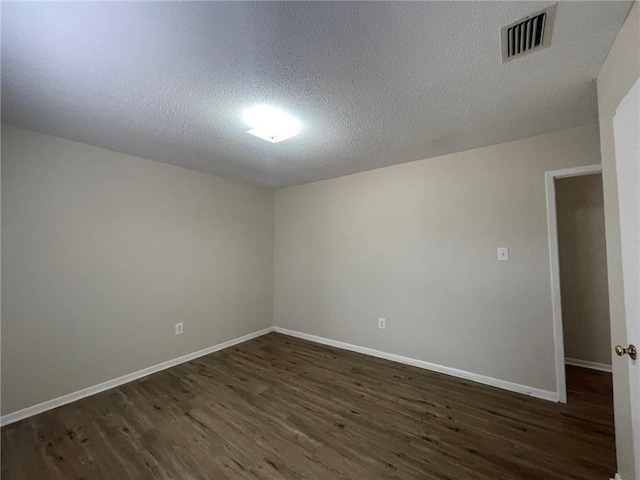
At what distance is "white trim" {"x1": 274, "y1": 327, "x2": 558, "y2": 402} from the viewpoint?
232 cm

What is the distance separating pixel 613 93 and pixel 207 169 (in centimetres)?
347

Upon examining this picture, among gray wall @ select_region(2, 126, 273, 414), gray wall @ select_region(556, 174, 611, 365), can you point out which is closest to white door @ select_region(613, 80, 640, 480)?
gray wall @ select_region(556, 174, 611, 365)

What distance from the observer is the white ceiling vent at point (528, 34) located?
113cm

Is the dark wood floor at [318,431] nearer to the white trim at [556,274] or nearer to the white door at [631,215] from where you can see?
the white trim at [556,274]

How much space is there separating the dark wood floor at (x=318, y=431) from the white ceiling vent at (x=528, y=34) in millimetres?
2345

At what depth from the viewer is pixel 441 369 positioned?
2809 mm

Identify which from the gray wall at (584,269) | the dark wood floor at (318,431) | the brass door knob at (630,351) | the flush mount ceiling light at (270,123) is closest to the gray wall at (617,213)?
the brass door knob at (630,351)

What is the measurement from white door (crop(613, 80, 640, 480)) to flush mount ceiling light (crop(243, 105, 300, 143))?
1804 mm

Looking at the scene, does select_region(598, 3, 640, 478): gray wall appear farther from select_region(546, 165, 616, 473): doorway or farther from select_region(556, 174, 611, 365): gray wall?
select_region(556, 174, 611, 365): gray wall

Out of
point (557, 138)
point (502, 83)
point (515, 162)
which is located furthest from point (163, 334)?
point (557, 138)

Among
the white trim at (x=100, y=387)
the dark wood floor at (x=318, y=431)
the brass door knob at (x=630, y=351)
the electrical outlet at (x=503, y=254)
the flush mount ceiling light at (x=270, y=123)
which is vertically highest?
the flush mount ceiling light at (x=270, y=123)

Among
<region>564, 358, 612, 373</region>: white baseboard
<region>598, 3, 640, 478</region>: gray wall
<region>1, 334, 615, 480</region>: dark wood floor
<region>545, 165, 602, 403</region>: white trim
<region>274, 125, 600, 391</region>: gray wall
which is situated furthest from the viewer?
<region>564, 358, 612, 373</region>: white baseboard

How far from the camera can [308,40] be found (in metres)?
1.23

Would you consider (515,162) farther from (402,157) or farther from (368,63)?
(368,63)
